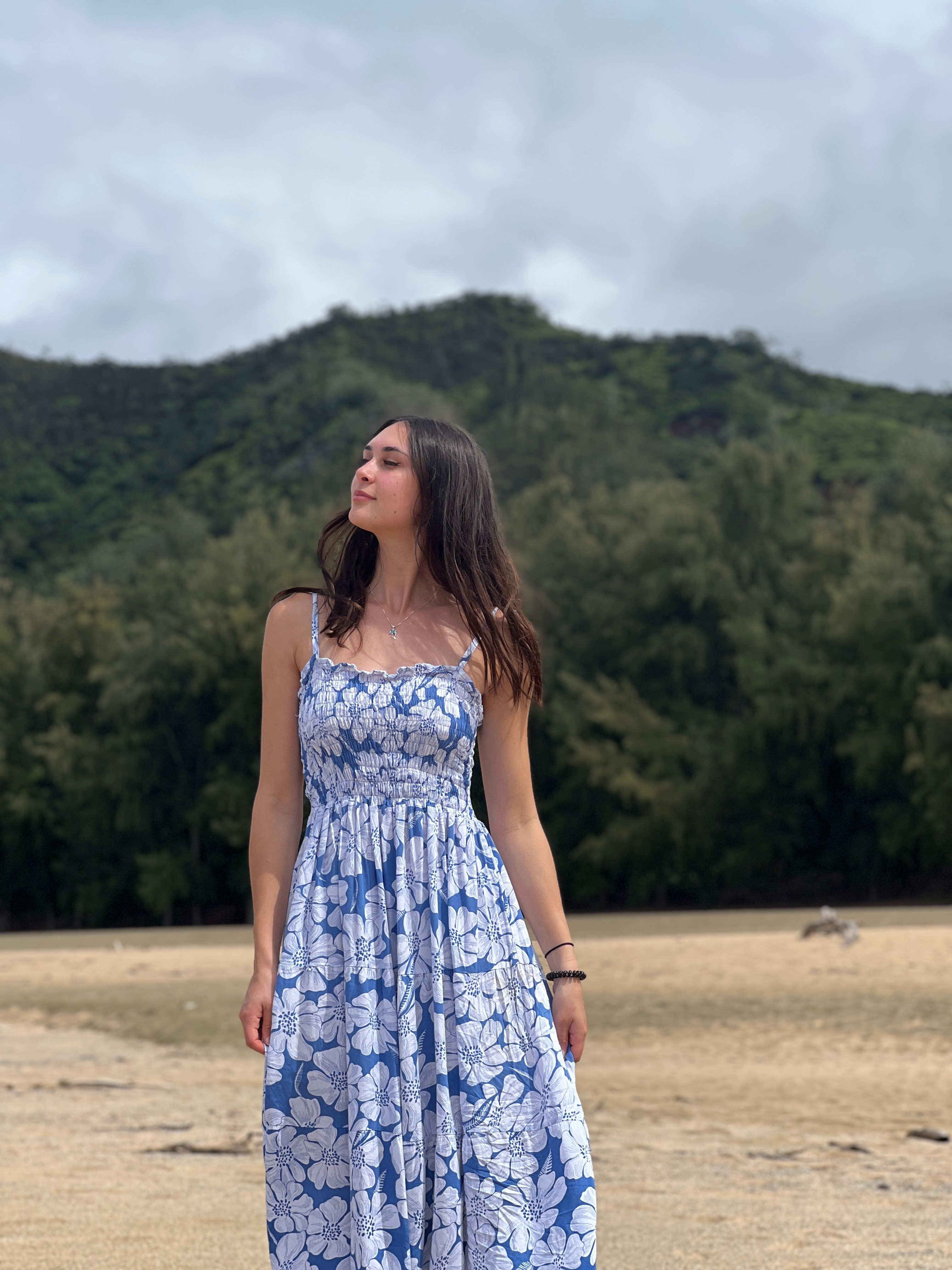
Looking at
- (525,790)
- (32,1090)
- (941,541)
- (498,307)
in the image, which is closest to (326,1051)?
(525,790)

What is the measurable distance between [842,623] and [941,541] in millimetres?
2632

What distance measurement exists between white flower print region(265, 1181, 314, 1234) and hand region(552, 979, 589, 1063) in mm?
494

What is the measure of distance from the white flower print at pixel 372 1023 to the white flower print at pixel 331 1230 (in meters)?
0.25

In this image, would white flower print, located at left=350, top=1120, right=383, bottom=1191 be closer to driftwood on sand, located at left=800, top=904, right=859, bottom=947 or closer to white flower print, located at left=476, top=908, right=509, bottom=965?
white flower print, located at left=476, top=908, right=509, bottom=965

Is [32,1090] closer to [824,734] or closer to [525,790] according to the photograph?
[525,790]

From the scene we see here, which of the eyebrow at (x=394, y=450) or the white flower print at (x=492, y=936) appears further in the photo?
the eyebrow at (x=394, y=450)

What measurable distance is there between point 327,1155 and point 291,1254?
0.17 metres

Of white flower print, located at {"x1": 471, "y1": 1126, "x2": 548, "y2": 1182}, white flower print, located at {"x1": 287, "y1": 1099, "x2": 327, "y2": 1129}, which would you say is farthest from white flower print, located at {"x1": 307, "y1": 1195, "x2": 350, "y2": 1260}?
white flower print, located at {"x1": 471, "y1": 1126, "x2": 548, "y2": 1182}

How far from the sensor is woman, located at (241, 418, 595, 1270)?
Answer: 7.73ft

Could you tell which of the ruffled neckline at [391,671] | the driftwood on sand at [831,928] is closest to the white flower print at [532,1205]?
the ruffled neckline at [391,671]

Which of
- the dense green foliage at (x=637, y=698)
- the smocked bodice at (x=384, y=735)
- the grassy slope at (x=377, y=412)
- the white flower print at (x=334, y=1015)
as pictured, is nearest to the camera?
the white flower print at (x=334, y=1015)

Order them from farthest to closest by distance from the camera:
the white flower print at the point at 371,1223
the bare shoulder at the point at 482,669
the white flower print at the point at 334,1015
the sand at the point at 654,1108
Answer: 1. the sand at the point at 654,1108
2. the bare shoulder at the point at 482,669
3. the white flower print at the point at 334,1015
4. the white flower print at the point at 371,1223

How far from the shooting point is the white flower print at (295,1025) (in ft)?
7.81

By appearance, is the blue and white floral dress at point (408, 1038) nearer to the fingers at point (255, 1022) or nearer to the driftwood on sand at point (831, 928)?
the fingers at point (255, 1022)
